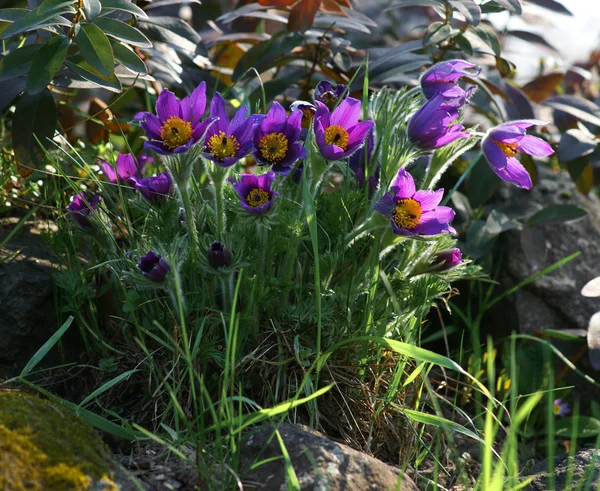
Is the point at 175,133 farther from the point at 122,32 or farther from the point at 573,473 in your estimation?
the point at 573,473

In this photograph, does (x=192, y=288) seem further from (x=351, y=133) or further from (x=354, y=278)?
(x=351, y=133)

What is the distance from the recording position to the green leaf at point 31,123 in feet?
5.29

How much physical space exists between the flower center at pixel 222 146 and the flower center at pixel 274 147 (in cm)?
5

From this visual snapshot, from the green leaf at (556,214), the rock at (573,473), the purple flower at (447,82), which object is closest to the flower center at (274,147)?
the purple flower at (447,82)

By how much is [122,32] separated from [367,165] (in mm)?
639

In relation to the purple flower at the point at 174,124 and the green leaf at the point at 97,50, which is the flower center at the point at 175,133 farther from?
the green leaf at the point at 97,50

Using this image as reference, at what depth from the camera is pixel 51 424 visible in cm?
112

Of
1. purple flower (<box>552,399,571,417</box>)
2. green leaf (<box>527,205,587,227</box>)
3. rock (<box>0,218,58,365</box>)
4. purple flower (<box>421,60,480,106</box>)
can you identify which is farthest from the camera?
green leaf (<box>527,205,587,227</box>)

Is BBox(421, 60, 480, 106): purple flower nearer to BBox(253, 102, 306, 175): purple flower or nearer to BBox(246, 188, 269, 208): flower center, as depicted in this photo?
BBox(253, 102, 306, 175): purple flower

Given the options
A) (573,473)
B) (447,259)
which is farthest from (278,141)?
(573,473)

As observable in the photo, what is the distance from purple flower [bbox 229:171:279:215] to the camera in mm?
1270

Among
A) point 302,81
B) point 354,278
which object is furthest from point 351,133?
point 302,81

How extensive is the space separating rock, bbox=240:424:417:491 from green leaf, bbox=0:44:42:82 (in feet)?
3.28

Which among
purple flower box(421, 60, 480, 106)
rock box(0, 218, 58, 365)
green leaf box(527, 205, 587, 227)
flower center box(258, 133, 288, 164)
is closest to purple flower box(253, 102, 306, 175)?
flower center box(258, 133, 288, 164)
